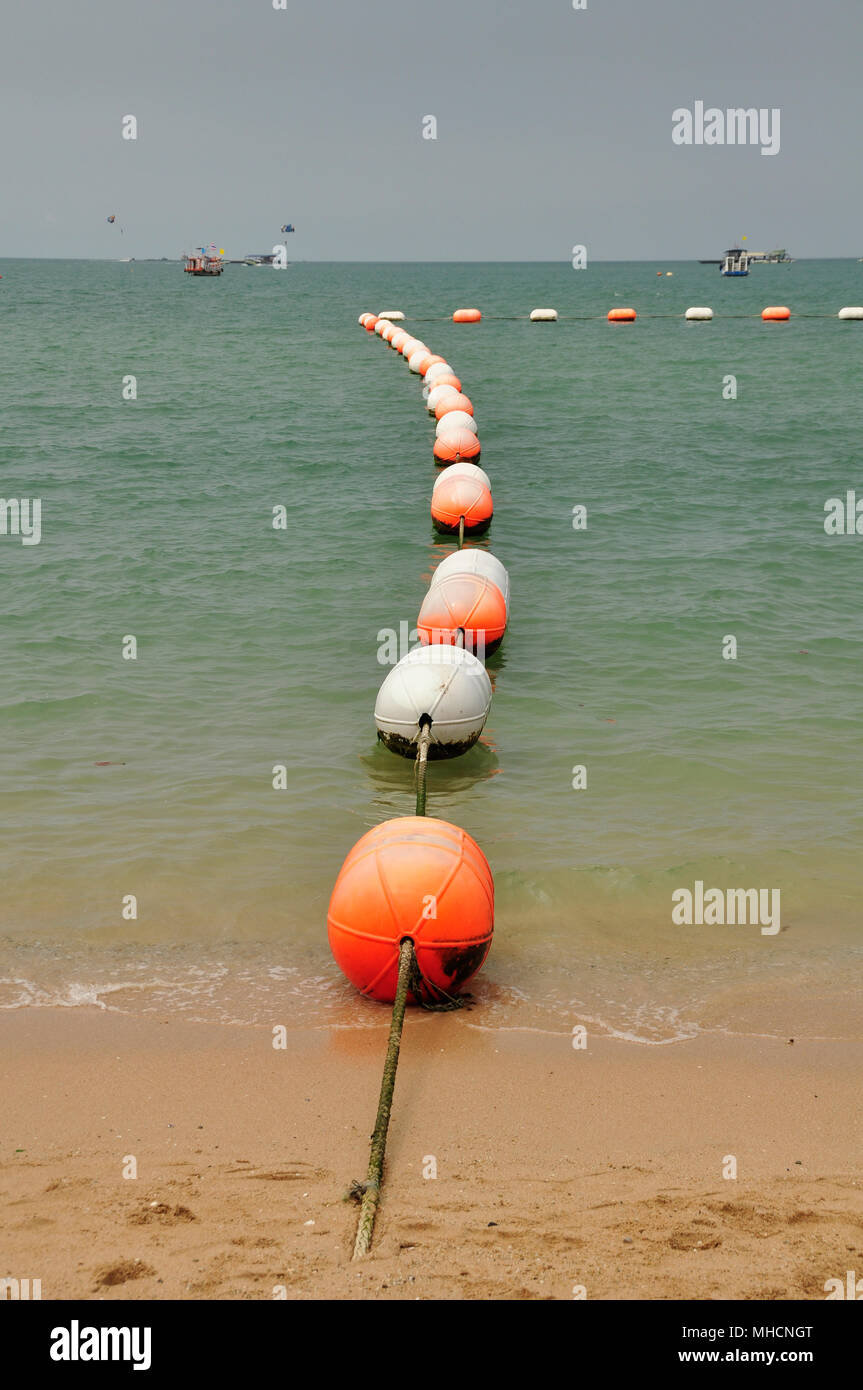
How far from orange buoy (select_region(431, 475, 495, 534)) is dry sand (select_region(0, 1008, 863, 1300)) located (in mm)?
13674

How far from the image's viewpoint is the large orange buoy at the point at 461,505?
20.5 metres

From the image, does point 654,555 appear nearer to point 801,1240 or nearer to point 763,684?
point 763,684

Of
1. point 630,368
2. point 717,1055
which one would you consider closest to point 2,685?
point 717,1055

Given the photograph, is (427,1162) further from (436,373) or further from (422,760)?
(436,373)

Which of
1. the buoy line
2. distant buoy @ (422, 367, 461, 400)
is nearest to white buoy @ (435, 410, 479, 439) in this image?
distant buoy @ (422, 367, 461, 400)

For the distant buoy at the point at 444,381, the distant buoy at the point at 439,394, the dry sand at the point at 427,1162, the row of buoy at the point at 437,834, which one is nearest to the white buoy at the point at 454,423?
the distant buoy at the point at 439,394

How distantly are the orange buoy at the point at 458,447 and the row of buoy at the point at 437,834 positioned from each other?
14.2ft

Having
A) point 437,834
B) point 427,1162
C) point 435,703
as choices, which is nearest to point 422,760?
point 435,703

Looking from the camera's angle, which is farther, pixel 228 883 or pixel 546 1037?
pixel 228 883

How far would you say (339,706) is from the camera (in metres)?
13.8

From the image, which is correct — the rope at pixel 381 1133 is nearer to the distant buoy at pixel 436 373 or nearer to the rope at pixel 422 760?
the rope at pixel 422 760

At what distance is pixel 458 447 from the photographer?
26.0 metres

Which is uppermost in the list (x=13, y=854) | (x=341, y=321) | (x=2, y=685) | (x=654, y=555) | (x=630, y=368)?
(x=341, y=321)
